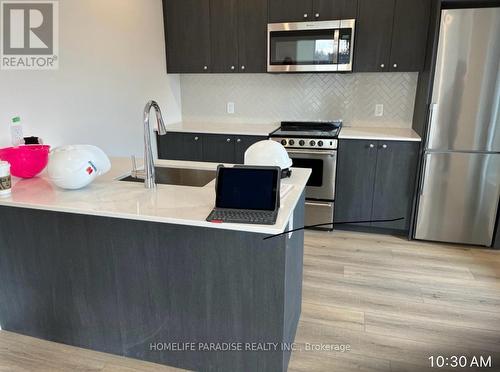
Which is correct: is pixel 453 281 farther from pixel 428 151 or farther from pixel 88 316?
pixel 88 316

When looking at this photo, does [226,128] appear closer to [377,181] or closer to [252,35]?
[252,35]

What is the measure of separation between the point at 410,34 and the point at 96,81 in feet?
8.85

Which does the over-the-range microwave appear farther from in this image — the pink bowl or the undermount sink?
the pink bowl

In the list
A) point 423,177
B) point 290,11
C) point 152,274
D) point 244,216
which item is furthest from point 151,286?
point 290,11

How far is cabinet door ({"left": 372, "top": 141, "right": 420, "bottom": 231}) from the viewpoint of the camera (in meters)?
3.26

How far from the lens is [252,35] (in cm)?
364

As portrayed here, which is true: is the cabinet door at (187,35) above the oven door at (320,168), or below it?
above

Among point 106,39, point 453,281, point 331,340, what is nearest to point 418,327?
A: point 331,340

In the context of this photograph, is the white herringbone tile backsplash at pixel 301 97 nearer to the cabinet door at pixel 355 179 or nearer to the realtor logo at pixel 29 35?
the cabinet door at pixel 355 179

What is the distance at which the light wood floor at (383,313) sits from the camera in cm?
198

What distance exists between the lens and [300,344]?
2.10 meters

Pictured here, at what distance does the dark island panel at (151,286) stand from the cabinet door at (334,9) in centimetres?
221

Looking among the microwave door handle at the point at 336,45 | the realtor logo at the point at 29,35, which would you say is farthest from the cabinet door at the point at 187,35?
the realtor logo at the point at 29,35

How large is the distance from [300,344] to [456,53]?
2461 mm
